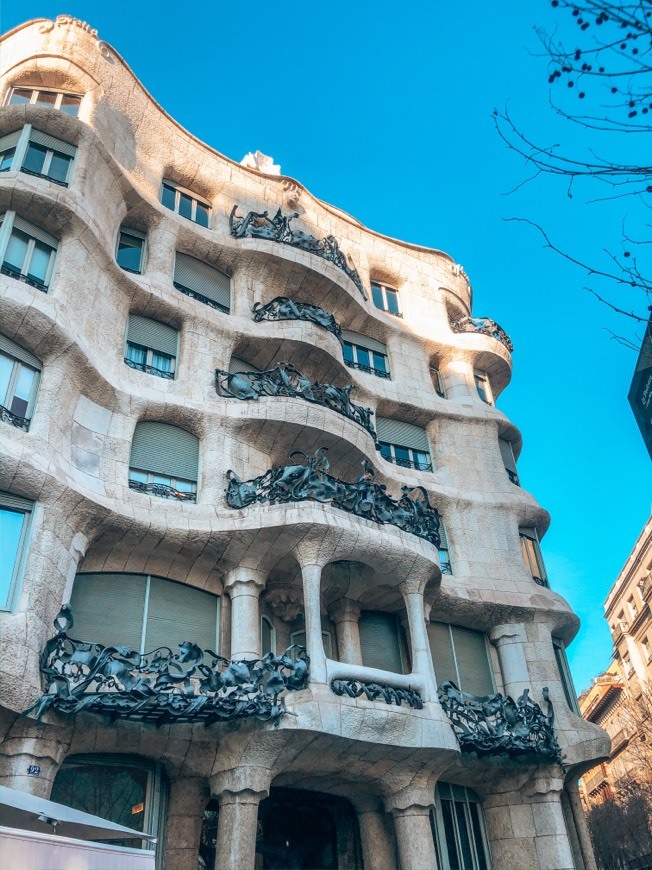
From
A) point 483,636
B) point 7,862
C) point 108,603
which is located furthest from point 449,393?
point 7,862

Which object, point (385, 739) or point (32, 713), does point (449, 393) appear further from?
point (32, 713)

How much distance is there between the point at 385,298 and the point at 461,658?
450 inches

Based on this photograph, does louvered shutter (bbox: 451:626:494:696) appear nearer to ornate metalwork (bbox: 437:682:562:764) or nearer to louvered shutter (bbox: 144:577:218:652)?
ornate metalwork (bbox: 437:682:562:764)

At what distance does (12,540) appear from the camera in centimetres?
1234

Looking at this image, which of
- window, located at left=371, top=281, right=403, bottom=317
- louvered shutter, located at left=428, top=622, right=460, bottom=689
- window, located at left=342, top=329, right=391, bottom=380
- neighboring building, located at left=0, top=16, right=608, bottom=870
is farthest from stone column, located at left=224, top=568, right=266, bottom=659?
window, located at left=371, top=281, right=403, bottom=317

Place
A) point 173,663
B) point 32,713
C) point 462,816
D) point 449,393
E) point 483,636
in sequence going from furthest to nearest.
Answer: point 449,393, point 483,636, point 462,816, point 173,663, point 32,713

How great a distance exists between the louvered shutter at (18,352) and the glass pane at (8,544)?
9.79 ft

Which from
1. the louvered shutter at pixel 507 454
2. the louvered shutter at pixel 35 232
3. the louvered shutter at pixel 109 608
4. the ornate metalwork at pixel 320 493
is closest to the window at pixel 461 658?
the ornate metalwork at pixel 320 493

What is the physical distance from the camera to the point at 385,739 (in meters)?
13.3

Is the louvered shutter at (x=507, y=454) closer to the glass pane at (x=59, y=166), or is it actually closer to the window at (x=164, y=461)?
the window at (x=164, y=461)

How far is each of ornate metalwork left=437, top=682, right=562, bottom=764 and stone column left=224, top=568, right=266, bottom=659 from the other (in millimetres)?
3836

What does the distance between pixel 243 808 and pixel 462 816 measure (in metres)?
6.30

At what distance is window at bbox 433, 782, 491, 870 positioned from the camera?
1573 cm

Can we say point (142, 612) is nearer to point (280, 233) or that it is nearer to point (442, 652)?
point (442, 652)
